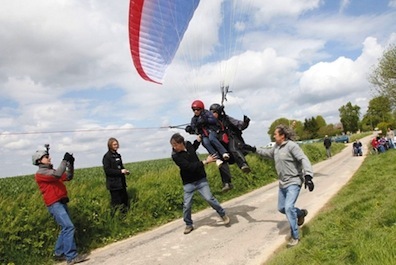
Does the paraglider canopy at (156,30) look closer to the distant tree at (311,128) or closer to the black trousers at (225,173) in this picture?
the black trousers at (225,173)

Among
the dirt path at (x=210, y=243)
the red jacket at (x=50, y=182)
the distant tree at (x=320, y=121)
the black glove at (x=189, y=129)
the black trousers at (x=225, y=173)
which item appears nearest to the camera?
the dirt path at (x=210, y=243)

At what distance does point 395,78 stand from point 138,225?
32.4 metres

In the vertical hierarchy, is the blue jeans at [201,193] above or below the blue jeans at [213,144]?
below

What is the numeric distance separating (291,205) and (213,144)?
235 cm

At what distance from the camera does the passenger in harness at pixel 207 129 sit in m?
7.46

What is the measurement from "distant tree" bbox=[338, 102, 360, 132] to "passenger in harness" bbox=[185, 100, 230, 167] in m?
109

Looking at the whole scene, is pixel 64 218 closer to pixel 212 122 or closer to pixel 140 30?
pixel 212 122

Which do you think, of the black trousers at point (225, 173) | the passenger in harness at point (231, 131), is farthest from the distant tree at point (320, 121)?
the passenger in harness at point (231, 131)

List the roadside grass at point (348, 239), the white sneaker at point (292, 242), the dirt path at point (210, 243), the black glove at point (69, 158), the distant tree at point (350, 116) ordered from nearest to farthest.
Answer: the roadside grass at point (348, 239) < the white sneaker at point (292, 242) < the dirt path at point (210, 243) < the black glove at point (69, 158) < the distant tree at point (350, 116)

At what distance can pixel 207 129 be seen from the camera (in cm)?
764

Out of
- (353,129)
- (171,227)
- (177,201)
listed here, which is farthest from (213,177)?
(353,129)

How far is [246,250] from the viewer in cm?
596

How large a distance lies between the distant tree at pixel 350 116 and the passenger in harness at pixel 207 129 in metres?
109

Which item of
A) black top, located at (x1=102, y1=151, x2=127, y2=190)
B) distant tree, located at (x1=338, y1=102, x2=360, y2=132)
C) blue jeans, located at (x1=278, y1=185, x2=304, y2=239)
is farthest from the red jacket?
distant tree, located at (x1=338, y1=102, x2=360, y2=132)
